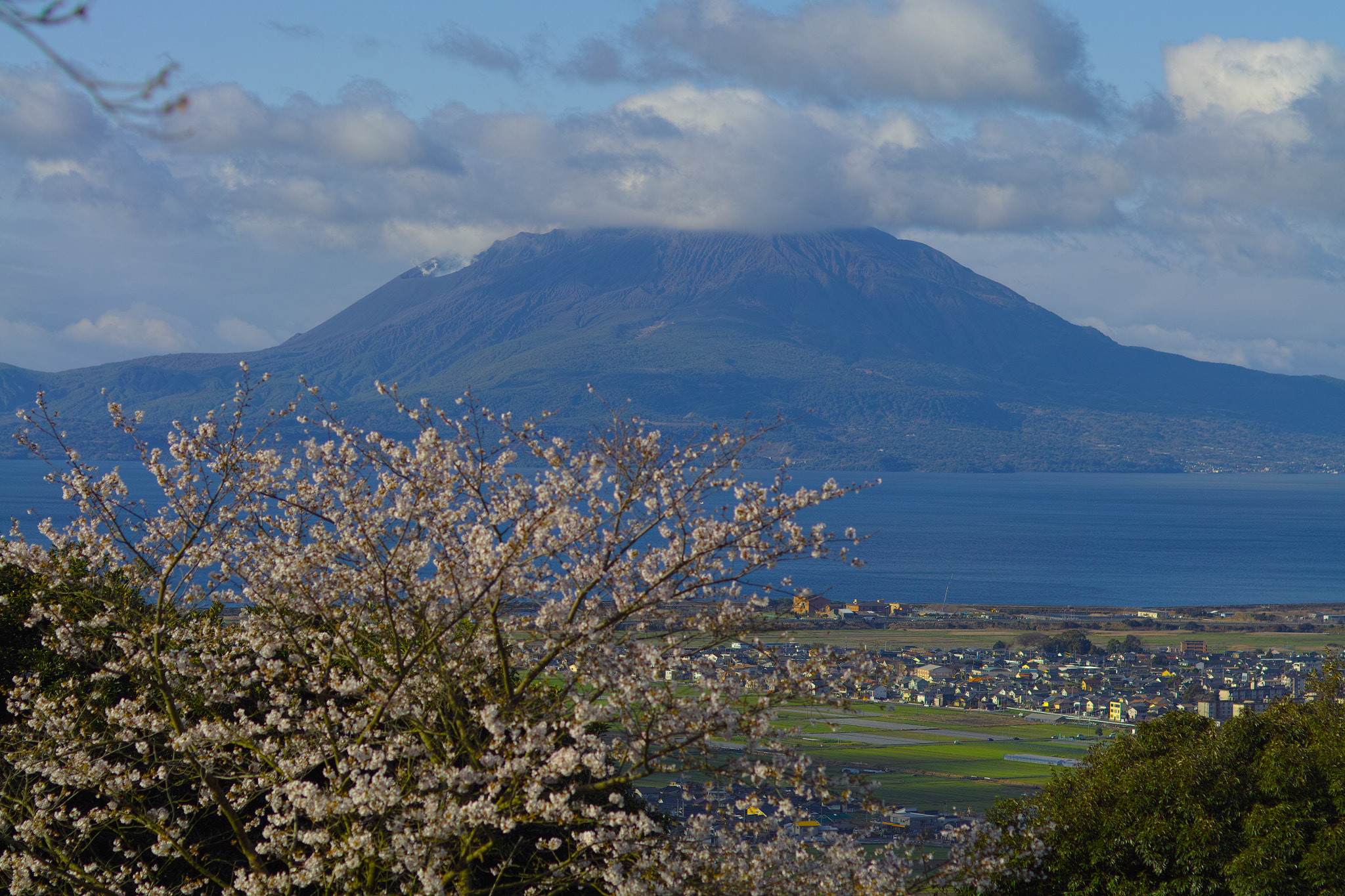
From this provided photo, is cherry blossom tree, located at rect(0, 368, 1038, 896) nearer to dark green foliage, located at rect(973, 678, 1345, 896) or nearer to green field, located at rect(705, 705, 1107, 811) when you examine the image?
dark green foliage, located at rect(973, 678, 1345, 896)

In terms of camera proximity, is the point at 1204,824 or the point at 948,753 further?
the point at 948,753

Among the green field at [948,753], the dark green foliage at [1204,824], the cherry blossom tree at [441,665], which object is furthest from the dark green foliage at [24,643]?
the green field at [948,753]

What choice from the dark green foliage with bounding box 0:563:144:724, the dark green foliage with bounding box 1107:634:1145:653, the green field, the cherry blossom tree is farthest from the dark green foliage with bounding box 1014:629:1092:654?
the dark green foliage with bounding box 0:563:144:724

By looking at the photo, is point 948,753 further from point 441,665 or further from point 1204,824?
point 441,665

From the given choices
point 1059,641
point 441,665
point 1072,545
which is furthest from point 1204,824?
point 1072,545

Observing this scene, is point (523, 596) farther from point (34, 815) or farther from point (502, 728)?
point (34, 815)

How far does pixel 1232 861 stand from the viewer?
388 inches

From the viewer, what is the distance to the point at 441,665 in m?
6.82

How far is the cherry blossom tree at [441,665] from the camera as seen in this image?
636cm

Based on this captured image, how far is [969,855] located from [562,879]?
4.24 metres

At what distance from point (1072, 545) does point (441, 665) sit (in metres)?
104

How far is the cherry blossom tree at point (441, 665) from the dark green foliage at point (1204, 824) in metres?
2.94

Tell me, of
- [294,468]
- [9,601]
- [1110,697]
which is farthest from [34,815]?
[1110,697]

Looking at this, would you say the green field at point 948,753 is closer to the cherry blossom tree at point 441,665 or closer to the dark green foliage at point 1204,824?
the dark green foliage at point 1204,824
